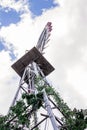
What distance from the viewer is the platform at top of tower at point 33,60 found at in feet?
89.9

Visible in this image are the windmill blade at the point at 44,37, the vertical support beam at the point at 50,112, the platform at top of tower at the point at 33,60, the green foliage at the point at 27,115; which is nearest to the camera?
the vertical support beam at the point at 50,112

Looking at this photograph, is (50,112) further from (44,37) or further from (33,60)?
(44,37)

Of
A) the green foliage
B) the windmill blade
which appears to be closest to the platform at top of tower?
the windmill blade

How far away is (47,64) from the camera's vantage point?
91.4 ft

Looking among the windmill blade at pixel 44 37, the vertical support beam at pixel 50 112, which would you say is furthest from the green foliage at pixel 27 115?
the windmill blade at pixel 44 37

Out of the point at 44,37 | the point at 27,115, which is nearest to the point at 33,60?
the point at 44,37

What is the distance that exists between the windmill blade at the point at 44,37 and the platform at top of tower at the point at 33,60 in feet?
3.26

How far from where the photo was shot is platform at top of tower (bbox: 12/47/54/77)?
89.9 ft

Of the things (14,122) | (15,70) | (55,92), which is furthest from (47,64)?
(14,122)

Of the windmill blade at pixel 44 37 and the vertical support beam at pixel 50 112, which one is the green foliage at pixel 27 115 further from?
the windmill blade at pixel 44 37

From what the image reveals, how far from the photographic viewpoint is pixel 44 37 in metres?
29.2

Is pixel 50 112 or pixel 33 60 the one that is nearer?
pixel 50 112

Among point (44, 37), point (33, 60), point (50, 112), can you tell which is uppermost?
point (44, 37)

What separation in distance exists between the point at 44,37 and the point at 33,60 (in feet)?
8.28
